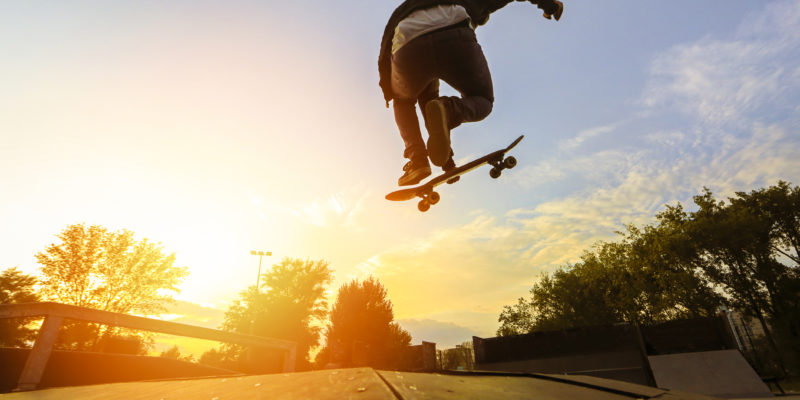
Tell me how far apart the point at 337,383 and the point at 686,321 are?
58.7ft

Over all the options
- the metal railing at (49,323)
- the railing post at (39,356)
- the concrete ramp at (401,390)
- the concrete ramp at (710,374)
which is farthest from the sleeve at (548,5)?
the concrete ramp at (710,374)

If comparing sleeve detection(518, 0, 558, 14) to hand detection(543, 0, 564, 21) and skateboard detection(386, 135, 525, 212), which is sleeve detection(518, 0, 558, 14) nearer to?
hand detection(543, 0, 564, 21)

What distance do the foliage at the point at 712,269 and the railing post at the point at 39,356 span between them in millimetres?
37969

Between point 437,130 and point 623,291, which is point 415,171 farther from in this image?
point 623,291

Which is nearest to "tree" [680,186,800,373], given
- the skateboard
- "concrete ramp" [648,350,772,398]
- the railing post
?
"concrete ramp" [648,350,772,398]

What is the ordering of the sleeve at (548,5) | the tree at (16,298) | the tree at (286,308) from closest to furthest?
the sleeve at (548,5) < the tree at (16,298) < the tree at (286,308)

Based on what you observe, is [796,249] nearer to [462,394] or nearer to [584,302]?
[584,302]

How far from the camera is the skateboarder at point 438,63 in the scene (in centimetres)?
314

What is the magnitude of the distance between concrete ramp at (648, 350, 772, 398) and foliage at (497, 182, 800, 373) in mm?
19984

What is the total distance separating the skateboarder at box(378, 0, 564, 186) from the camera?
10.3 feet

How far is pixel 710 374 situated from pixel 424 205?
1368 centimetres

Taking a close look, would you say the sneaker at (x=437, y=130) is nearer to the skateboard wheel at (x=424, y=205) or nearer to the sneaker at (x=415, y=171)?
the sneaker at (x=415, y=171)

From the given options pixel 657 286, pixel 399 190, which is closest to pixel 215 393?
pixel 399 190

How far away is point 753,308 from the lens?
1069 inches
